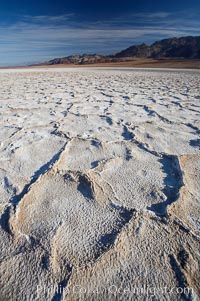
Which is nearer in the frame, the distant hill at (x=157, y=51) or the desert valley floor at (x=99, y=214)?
the desert valley floor at (x=99, y=214)

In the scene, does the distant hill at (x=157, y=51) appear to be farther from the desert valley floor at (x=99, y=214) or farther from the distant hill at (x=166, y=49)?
the desert valley floor at (x=99, y=214)

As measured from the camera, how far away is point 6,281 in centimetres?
100

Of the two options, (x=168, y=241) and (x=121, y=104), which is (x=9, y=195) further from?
(x=121, y=104)

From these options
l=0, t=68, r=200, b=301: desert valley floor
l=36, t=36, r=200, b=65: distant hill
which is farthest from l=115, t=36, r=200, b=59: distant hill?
l=0, t=68, r=200, b=301: desert valley floor

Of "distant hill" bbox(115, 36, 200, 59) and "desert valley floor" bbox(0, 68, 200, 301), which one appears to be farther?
"distant hill" bbox(115, 36, 200, 59)

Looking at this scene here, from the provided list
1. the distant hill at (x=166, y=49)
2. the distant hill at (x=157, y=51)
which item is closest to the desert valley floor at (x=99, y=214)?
the distant hill at (x=157, y=51)

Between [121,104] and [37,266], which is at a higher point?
[37,266]

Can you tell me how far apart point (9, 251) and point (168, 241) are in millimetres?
749

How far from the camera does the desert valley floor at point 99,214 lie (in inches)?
39.1

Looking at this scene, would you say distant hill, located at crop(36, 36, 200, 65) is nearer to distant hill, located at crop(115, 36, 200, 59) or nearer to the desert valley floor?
distant hill, located at crop(115, 36, 200, 59)

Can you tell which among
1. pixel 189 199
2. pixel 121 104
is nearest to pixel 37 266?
pixel 189 199

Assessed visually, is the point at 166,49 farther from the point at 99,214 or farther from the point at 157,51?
the point at 99,214

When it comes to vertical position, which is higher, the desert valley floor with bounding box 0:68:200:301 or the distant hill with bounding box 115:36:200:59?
the desert valley floor with bounding box 0:68:200:301

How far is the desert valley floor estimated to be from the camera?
3.26 feet
